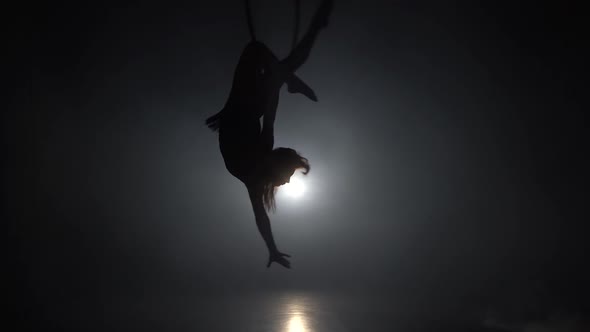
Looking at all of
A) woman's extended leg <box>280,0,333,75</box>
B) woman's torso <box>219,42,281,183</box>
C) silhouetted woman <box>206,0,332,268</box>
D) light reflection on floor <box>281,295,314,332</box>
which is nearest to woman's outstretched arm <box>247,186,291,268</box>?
silhouetted woman <box>206,0,332,268</box>

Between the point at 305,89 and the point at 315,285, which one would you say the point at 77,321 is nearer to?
the point at 305,89

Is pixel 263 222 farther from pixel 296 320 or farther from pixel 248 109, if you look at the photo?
pixel 296 320

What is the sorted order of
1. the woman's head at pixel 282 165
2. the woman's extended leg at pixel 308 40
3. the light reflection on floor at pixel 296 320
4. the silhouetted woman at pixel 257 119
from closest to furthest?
1. the woman's extended leg at pixel 308 40
2. the silhouetted woman at pixel 257 119
3. the woman's head at pixel 282 165
4. the light reflection on floor at pixel 296 320

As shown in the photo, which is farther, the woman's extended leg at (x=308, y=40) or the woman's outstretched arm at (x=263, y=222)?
the woman's outstretched arm at (x=263, y=222)

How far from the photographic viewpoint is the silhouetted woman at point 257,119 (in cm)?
171

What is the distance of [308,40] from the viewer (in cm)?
157

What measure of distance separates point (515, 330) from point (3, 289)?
13.6 m

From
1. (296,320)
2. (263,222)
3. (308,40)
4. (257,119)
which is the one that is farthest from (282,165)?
(296,320)

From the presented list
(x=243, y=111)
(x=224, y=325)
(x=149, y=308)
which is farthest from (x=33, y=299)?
(x=243, y=111)

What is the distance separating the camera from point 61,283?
1119 cm

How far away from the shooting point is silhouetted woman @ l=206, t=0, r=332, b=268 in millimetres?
1712

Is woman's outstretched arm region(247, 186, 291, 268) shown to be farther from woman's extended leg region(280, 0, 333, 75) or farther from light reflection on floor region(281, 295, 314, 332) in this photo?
light reflection on floor region(281, 295, 314, 332)

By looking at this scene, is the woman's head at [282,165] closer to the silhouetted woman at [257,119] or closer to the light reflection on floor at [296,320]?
the silhouetted woman at [257,119]

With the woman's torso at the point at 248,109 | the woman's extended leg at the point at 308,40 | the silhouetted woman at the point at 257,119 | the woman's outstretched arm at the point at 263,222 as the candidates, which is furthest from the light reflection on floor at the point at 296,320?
the woman's extended leg at the point at 308,40
